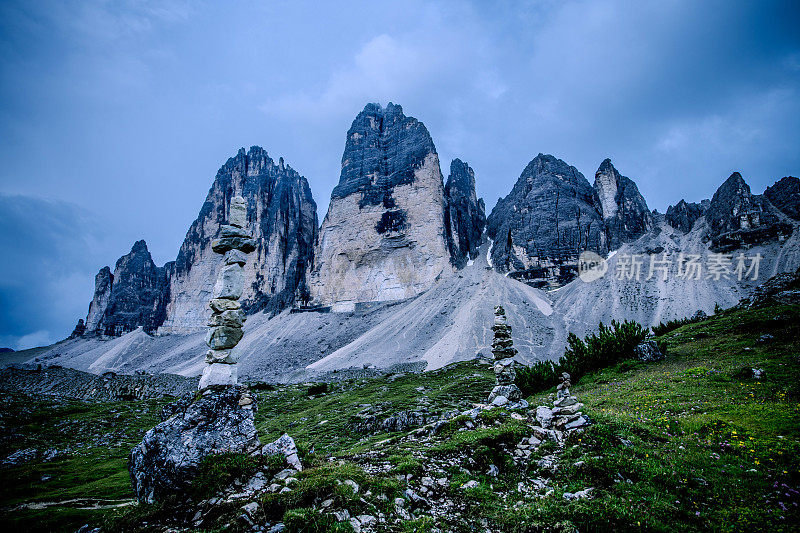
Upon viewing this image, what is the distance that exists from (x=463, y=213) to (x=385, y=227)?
101ft

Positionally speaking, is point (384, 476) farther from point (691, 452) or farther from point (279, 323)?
point (279, 323)

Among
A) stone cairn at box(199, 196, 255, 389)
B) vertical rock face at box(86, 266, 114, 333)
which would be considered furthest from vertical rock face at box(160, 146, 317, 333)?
stone cairn at box(199, 196, 255, 389)

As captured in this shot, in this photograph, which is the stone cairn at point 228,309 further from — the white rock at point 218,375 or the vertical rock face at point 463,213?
the vertical rock face at point 463,213

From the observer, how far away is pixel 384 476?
21.1ft

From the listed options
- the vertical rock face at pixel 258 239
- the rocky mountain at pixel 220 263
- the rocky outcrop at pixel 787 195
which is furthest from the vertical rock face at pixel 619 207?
the vertical rock face at pixel 258 239

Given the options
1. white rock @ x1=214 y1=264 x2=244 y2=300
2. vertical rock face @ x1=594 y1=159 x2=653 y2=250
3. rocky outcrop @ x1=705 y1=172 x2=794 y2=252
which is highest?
vertical rock face @ x1=594 y1=159 x2=653 y2=250

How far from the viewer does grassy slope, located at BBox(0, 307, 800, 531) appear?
195 inches

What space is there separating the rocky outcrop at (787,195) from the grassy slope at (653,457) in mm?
95486

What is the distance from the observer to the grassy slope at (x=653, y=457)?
495 centimetres

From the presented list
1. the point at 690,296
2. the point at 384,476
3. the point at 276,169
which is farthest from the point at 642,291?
the point at 276,169

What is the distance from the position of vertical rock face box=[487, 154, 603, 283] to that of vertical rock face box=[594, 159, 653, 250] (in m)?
3.03

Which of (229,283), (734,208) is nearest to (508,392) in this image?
(229,283)

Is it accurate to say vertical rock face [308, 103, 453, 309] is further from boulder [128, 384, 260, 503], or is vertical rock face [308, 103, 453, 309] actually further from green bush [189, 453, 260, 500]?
green bush [189, 453, 260, 500]

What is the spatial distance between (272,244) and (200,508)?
437 feet
